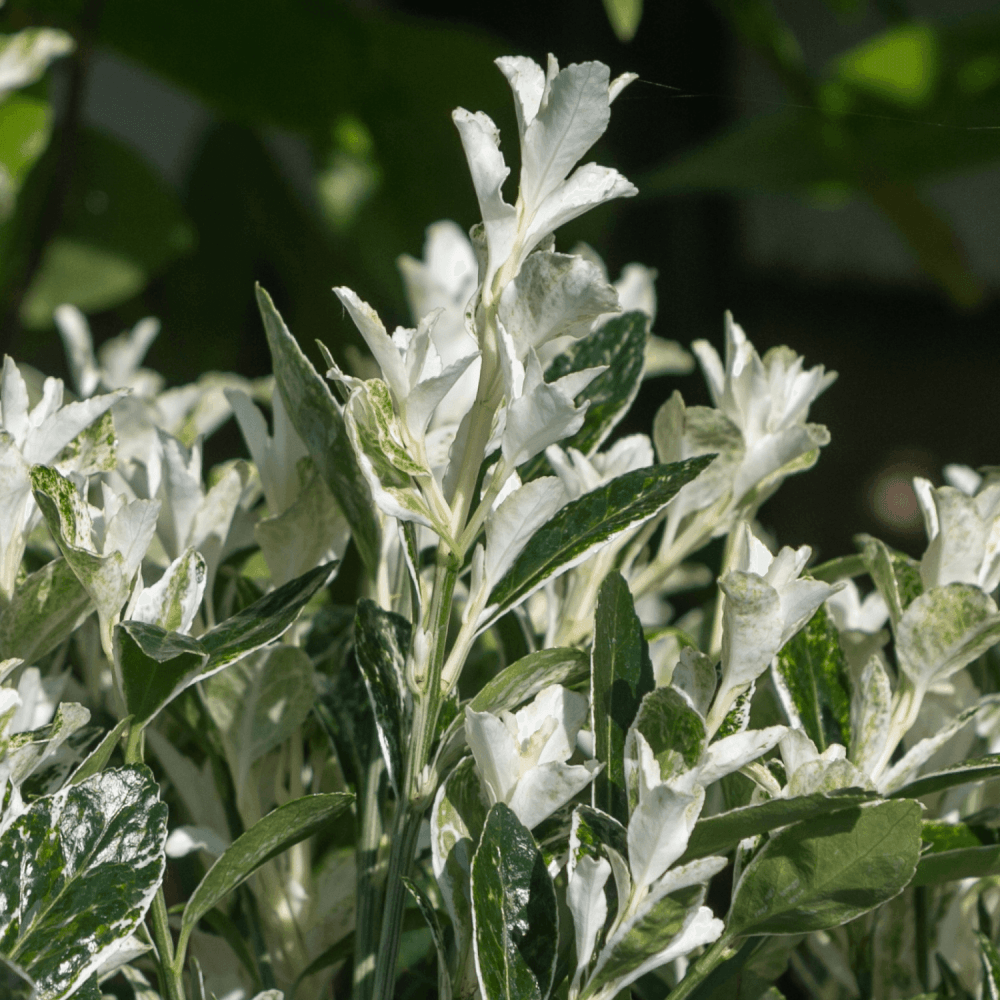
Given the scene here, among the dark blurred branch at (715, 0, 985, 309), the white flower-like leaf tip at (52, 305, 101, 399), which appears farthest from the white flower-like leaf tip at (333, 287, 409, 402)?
the dark blurred branch at (715, 0, 985, 309)

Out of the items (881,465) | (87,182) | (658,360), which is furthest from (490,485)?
(881,465)

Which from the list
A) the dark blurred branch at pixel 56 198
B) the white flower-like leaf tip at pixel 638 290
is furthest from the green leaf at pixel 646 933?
the dark blurred branch at pixel 56 198

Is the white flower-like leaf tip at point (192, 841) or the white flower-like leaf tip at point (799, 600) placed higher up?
the white flower-like leaf tip at point (799, 600)

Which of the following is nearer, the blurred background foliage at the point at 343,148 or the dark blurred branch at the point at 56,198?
the dark blurred branch at the point at 56,198

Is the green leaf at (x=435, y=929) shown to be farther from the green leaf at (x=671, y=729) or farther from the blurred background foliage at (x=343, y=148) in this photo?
the blurred background foliage at (x=343, y=148)

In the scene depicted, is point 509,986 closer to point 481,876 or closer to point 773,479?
point 481,876

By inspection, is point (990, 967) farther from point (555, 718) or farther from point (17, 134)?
point (17, 134)

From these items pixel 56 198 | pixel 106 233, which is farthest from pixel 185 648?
pixel 106 233
